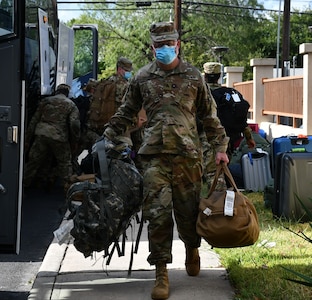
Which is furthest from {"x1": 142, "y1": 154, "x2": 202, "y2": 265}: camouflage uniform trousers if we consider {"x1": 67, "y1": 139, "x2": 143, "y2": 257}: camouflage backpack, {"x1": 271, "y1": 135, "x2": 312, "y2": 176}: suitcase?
{"x1": 271, "y1": 135, "x2": 312, "y2": 176}: suitcase

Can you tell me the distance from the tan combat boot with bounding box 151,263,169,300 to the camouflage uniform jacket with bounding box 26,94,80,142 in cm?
553

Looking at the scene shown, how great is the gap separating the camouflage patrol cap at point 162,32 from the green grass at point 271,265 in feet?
5.68

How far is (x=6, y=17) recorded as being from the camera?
5.37 meters

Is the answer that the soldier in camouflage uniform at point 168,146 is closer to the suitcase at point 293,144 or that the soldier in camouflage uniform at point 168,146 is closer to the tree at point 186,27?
the suitcase at point 293,144

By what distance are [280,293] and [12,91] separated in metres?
2.40

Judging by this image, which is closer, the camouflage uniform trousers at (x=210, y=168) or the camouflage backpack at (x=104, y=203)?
the camouflage backpack at (x=104, y=203)

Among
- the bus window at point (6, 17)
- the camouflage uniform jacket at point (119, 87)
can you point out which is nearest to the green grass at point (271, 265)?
the bus window at point (6, 17)

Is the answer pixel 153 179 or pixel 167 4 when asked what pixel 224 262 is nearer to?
pixel 153 179

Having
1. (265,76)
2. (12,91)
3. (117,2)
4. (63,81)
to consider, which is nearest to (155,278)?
(12,91)

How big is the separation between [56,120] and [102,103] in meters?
0.78

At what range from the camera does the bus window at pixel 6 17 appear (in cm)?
526

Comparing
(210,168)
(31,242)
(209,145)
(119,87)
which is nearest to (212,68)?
(119,87)

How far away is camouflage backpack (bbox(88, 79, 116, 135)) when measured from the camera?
10.5 meters

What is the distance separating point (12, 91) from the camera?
200 inches
